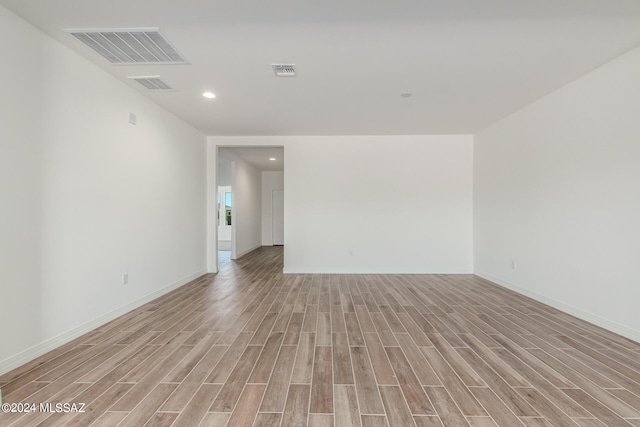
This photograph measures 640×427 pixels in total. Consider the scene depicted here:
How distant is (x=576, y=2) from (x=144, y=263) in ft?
16.3

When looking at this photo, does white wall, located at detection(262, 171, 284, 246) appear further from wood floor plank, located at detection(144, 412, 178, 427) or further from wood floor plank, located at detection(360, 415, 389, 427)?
wood floor plank, located at detection(360, 415, 389, 427)

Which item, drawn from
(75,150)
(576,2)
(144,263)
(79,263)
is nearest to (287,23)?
(576,2)

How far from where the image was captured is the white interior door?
31.7 feet

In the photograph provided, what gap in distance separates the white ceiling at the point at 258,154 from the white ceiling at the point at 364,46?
7.89 ft

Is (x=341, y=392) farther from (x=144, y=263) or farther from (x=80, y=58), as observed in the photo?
(x=80, y=58)

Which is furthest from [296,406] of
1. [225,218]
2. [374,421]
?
[225,218]

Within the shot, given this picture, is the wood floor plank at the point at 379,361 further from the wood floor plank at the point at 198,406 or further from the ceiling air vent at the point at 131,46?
the ceiling air vent at the point at 131,46

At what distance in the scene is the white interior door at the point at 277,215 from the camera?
9656 mm

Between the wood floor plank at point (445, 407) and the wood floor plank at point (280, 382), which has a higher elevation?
the wood floor plank at point (445, 407)

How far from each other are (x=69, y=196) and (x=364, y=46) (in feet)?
10.1

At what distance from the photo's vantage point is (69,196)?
246cm

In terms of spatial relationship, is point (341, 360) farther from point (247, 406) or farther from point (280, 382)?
point (247, 406)

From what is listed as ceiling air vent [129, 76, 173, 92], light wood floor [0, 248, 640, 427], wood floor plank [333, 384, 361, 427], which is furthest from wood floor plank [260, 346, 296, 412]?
ceiling air vent [129, 76, 173, 92]

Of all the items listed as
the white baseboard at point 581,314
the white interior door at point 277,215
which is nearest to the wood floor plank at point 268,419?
the white baseboard at point 581,314
